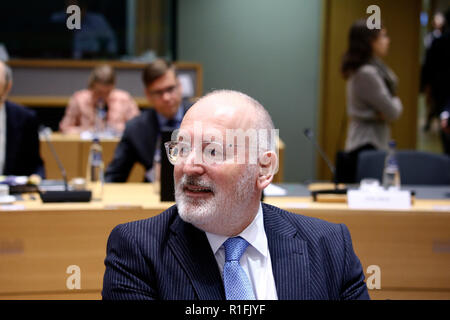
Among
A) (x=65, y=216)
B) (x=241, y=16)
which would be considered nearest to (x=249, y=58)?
(x=241, y=16)

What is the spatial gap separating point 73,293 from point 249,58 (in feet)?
16.4

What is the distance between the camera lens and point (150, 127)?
355 centimetres

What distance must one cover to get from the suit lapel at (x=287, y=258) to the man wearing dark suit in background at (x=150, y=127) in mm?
2002

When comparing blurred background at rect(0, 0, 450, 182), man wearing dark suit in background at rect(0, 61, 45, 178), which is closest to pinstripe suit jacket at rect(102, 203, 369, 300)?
man wearing dark suit in background at rect(0, 61, 45, 178)

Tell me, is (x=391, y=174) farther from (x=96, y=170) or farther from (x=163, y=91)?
(x=96, y=170)

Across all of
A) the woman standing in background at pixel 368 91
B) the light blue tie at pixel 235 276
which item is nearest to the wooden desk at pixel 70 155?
the woman standing in background at pixel 368 91

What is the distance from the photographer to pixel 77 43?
7.57 metres

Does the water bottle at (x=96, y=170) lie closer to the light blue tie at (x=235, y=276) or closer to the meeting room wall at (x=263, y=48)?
the light blue tie at (x=235, y=276)

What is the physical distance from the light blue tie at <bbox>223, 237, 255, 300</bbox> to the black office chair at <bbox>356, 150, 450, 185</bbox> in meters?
2.14

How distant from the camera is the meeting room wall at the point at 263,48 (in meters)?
7.05

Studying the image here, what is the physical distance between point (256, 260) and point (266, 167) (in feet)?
0.73

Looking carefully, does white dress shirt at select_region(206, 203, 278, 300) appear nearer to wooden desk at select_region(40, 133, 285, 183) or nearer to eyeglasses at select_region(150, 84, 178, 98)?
eyeglasses at select_region(150, 84, 178, 98)

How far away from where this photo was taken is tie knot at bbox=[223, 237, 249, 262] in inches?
56.3

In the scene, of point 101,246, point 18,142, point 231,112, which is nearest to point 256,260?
point 231,112
